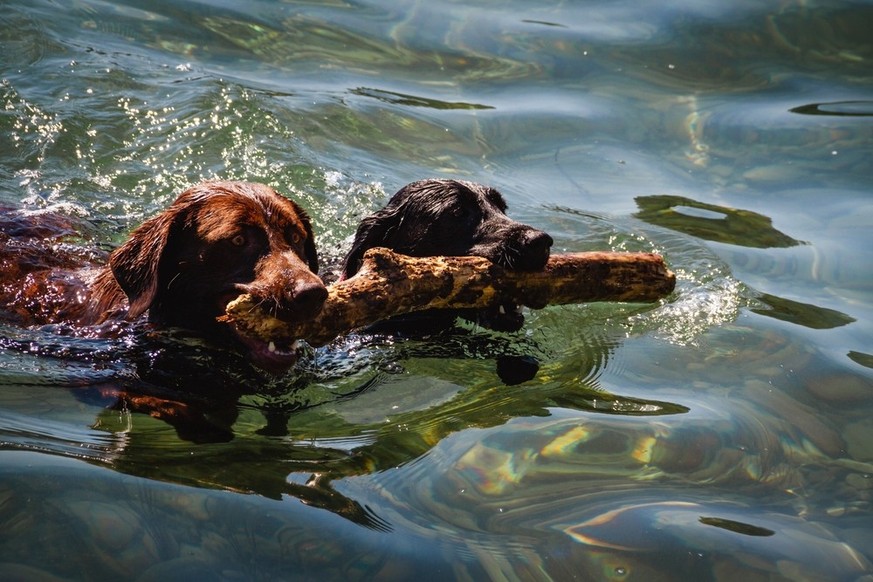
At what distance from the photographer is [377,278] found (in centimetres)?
521

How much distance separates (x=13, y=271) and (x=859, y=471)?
16.9ft

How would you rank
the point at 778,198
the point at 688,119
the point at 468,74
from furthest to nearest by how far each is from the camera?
the point at 468,74, the point at 688,119, the point at 778,198

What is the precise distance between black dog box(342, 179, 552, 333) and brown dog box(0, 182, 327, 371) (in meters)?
0.67

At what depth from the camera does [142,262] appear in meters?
5.73

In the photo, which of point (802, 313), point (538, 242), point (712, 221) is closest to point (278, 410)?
point (538, 242)

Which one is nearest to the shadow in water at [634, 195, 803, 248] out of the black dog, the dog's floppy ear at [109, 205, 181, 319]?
the black dog

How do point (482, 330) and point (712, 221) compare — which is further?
point (712, 221)

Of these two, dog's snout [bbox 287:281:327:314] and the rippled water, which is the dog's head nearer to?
the rippled water

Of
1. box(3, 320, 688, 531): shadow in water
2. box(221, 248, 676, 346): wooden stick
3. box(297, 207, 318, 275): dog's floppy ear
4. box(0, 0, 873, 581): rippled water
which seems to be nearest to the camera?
box(0, 0, 873, 581): rippled water

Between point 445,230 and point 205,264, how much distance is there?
1.58 m

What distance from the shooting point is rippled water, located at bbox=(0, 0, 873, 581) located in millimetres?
4379

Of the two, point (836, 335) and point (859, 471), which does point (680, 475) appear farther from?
point (836, 335)

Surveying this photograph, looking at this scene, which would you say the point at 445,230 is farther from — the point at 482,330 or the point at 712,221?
the point at 712,221

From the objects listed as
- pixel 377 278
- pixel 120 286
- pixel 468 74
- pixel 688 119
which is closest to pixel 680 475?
pixel 377 278
